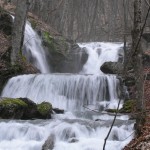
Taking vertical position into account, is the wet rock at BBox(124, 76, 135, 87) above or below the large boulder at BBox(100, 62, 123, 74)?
below

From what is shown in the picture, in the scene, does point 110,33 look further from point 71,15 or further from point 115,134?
point 115,134

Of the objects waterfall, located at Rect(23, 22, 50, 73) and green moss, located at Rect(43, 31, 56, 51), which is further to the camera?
green moss, located at Rect(43, 31, 56, 51)

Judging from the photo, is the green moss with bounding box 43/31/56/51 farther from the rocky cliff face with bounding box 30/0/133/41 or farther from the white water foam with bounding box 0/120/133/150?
the rocky cliff face with bounding box 30/0/133/41

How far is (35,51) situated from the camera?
2136cm

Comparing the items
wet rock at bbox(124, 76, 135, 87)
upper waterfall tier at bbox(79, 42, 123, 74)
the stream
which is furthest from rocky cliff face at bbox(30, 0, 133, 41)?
wet rock at bbox(124, 76, 135, 87)

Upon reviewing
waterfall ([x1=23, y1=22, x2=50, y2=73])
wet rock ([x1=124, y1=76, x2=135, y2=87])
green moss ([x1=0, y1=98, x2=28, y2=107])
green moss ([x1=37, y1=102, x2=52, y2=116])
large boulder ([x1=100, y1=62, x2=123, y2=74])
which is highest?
waterfall ([x1=23, y1=22, x2=50, y2=73])

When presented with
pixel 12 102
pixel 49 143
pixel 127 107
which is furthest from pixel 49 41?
pixel 49 143

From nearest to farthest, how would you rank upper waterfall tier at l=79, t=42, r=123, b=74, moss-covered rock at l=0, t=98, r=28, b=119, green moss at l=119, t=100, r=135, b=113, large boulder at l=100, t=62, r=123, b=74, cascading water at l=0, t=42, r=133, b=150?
cascading water at l=0, t=42, r=133, b=150 < moss-covered rock at l=0, t=98, r=28, b=119 < green moss at l=119, t=100, r=135, b=113 < large boulder at l=100, t=62, r=123, b=74 < upper waterfall tier at l=79, t=42, r=123, b=74

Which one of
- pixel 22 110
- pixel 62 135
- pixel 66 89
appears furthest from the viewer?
pixel 66 89

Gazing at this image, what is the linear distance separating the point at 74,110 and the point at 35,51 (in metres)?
7.83

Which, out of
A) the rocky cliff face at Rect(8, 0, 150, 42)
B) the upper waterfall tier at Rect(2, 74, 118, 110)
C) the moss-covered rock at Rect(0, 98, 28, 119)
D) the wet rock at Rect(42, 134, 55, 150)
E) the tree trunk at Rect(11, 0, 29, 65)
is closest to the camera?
the wet rock at Rect(42, 134, 55, 150)

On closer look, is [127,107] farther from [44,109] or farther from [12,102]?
[12,102]

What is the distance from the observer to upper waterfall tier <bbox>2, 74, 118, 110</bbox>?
15.2 m

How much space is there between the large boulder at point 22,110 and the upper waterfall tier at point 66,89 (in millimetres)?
2841
